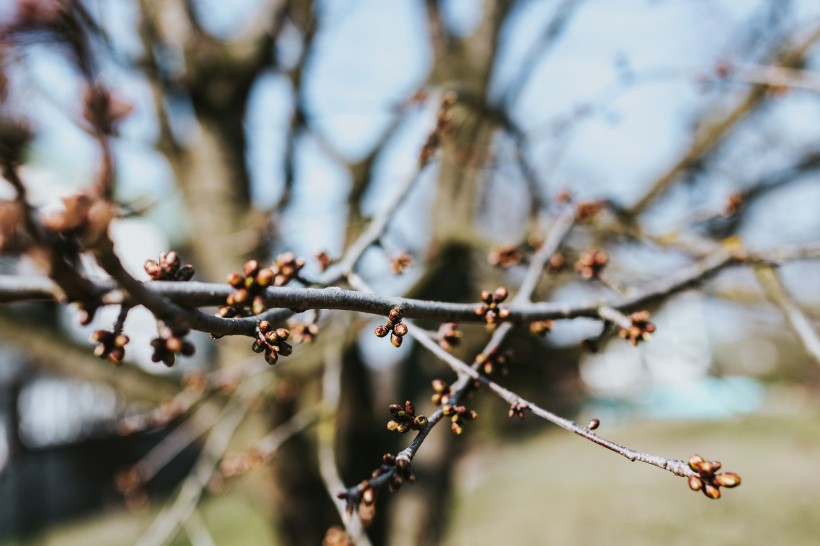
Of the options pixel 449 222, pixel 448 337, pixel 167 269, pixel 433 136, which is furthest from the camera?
pixel 449 222

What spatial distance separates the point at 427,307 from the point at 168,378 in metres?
3.25

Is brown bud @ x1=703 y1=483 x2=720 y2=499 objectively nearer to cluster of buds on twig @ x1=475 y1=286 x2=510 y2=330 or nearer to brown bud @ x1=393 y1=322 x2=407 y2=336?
cluster of buds on twig @ x1=475 y1=286 x2=510 y2=330

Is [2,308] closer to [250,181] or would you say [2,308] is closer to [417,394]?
[250,181]

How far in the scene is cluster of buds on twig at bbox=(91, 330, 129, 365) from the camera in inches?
34.0

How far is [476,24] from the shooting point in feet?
14.7

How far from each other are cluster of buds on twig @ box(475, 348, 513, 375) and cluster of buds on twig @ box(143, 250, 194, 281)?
2.60 ft

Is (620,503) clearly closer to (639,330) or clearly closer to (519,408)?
(639,330)

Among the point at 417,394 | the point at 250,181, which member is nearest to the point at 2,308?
the point at 250,181

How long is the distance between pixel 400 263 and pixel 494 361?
1.39 feet

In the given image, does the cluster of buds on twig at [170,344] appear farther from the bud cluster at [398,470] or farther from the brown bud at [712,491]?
the brown bud at [712,491]

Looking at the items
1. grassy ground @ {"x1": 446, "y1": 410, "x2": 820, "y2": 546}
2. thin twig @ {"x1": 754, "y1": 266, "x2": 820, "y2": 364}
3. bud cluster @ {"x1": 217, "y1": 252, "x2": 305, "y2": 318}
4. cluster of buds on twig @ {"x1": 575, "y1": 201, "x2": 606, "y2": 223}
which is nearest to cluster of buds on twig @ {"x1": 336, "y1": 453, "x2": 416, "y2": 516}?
bud cluster @ {"x1": 217, "y1": 252, "x2": 305, "y2": 318}

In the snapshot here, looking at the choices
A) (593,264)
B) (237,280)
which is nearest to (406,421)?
(237,280)

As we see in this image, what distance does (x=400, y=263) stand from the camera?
1.72 m

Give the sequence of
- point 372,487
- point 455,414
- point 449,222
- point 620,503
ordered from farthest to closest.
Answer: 1. point 620,503
2. point 449,222
3. point 455,414
4. point 372,487
